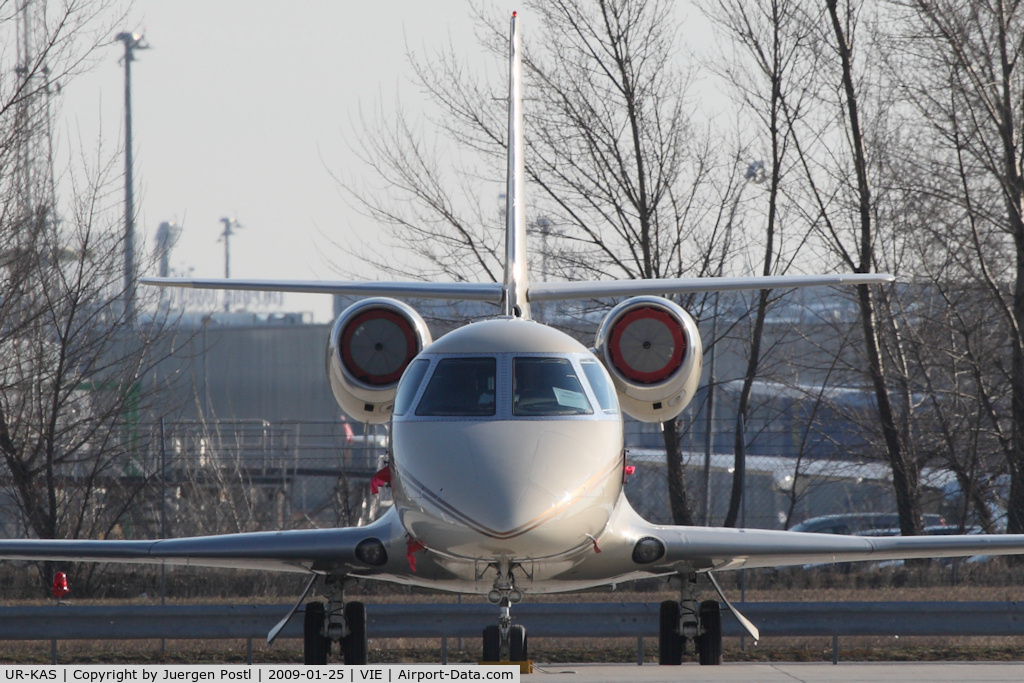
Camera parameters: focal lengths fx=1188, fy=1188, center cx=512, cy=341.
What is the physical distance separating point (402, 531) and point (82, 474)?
9546 millimetres

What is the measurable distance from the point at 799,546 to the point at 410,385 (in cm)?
336

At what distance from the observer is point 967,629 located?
32.1 feet

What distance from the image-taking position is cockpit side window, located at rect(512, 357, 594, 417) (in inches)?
323

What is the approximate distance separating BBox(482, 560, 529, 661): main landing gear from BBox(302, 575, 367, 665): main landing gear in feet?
6.94

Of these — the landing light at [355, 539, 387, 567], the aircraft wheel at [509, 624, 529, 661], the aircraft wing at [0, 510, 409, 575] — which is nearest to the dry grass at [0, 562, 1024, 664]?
the aircraft wing at [0, 510, 409, 575]

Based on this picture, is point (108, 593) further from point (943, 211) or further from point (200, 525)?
point (943, 211)

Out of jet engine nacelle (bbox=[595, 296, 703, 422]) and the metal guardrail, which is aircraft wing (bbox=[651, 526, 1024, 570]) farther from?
jet engine nacelle (bbox=[595, 296, 703, 422])

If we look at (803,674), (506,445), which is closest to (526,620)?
(803,674)

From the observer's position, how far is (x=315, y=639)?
10039mm

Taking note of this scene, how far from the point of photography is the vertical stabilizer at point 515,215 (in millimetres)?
11539

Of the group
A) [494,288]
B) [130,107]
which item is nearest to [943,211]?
[494,288]

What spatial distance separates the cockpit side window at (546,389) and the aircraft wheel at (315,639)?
122 inches

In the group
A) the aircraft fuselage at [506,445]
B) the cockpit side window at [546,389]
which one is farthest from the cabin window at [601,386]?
the cockpit side window at [546,389]

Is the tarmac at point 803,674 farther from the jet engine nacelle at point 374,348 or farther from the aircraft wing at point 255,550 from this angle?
the jet engine nacelle at point 374,348
